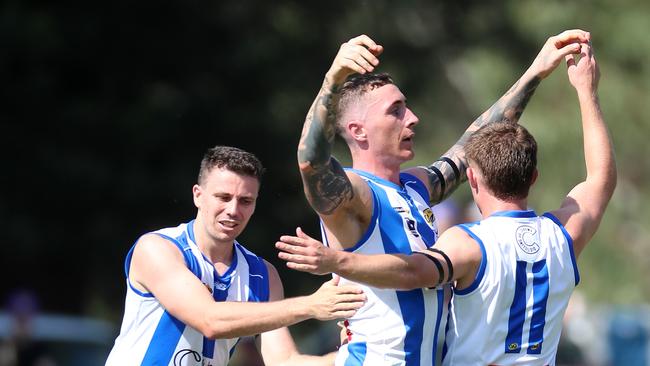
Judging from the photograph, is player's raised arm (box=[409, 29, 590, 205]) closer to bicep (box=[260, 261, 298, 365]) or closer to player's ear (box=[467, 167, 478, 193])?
player's ear (box=[467, 167, 478, 193])

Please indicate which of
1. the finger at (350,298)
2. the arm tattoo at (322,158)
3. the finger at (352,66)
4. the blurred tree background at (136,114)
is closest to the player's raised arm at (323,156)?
the arm tattoo at (322,158)

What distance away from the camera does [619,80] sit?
72.0 feet

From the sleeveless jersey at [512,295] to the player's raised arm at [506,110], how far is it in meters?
1.13

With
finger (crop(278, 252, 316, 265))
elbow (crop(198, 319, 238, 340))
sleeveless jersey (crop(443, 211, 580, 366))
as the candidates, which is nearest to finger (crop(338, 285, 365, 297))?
finger (crop(278, 252, 316, 265))

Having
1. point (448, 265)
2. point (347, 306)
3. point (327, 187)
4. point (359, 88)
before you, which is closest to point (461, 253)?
point (448, 265)

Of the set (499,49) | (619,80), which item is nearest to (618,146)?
(619,80)

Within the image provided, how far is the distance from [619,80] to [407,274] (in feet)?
57.1

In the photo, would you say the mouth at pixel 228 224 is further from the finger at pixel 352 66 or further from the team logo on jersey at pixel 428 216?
the finger at pixel 352 66

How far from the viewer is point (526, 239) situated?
18.9 ft

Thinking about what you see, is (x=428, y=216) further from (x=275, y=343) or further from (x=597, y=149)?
(x=275, y=343)

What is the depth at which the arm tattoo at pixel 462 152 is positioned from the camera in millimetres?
6973

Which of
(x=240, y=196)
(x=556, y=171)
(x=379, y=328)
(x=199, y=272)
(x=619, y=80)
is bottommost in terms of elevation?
(x=379, y=328)

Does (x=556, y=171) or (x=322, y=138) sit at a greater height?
(x=556, y=171)

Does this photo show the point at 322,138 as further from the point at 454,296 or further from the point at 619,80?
the point at 619,80
